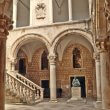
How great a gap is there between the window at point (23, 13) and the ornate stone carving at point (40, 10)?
6.14ft

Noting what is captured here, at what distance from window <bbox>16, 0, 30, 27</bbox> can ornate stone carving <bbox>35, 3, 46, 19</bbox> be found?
6.14 feet

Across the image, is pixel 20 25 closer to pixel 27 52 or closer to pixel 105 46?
pixel 27 52

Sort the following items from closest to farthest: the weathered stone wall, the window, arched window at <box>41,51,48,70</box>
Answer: the weathered stone wall → the window → arched window at <box>41,51,48,70</box>

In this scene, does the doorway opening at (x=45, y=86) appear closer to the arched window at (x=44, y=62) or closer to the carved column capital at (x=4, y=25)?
the arched window at (x=44, y=62)

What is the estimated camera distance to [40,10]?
633 inches

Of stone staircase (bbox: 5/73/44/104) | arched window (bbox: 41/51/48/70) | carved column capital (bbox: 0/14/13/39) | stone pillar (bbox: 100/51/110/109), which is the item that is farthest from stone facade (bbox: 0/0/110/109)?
carved column capital (bbox: 0/14/13/39)

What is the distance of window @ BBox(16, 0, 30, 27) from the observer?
58.3 ft

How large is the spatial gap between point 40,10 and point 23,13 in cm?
247

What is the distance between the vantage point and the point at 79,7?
16.9 m

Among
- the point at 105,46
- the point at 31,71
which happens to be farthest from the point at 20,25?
the point at 105,46

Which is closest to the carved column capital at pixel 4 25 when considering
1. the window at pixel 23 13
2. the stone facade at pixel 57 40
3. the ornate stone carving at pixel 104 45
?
the ornate stone carving at pixel 104 45

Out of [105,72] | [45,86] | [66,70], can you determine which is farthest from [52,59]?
[105,72]

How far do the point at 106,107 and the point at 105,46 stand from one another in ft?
7.51

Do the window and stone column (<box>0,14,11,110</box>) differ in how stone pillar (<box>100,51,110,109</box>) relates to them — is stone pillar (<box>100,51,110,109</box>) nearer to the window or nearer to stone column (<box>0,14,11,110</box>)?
stone column (<box>0,14,11,110</box>)
